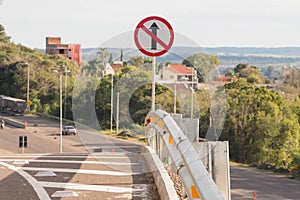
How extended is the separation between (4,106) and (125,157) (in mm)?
76948

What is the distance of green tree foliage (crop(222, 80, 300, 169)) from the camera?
65.8 metres

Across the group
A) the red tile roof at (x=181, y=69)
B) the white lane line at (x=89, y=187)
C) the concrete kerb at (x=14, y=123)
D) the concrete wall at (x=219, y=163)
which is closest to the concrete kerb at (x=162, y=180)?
the white lane line at (x=89, y=187)

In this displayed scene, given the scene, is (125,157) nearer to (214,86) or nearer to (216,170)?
(214,86)

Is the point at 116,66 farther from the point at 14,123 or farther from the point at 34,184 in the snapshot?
the point at 14,123

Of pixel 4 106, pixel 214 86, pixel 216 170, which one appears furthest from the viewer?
pixel 4 106

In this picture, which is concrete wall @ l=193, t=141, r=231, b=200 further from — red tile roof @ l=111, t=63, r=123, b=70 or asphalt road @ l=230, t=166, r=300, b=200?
asphalt road @ l=230, t=166, r=300, b=200

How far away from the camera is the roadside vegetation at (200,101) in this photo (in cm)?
1111

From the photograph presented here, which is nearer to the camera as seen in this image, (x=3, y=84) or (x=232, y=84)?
(x=232, y=84)

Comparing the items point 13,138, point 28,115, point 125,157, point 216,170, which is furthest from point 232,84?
point 216,170

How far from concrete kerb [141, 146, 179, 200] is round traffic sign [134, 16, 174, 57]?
5.64 feet

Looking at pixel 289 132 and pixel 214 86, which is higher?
pixel 214 86

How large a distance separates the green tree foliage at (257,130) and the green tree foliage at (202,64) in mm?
54538

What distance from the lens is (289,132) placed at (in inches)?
2621

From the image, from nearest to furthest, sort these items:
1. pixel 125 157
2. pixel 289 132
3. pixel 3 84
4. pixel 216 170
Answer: pixel 216 170, pixel 125 157, pixel 289 132, pixel 3 84
